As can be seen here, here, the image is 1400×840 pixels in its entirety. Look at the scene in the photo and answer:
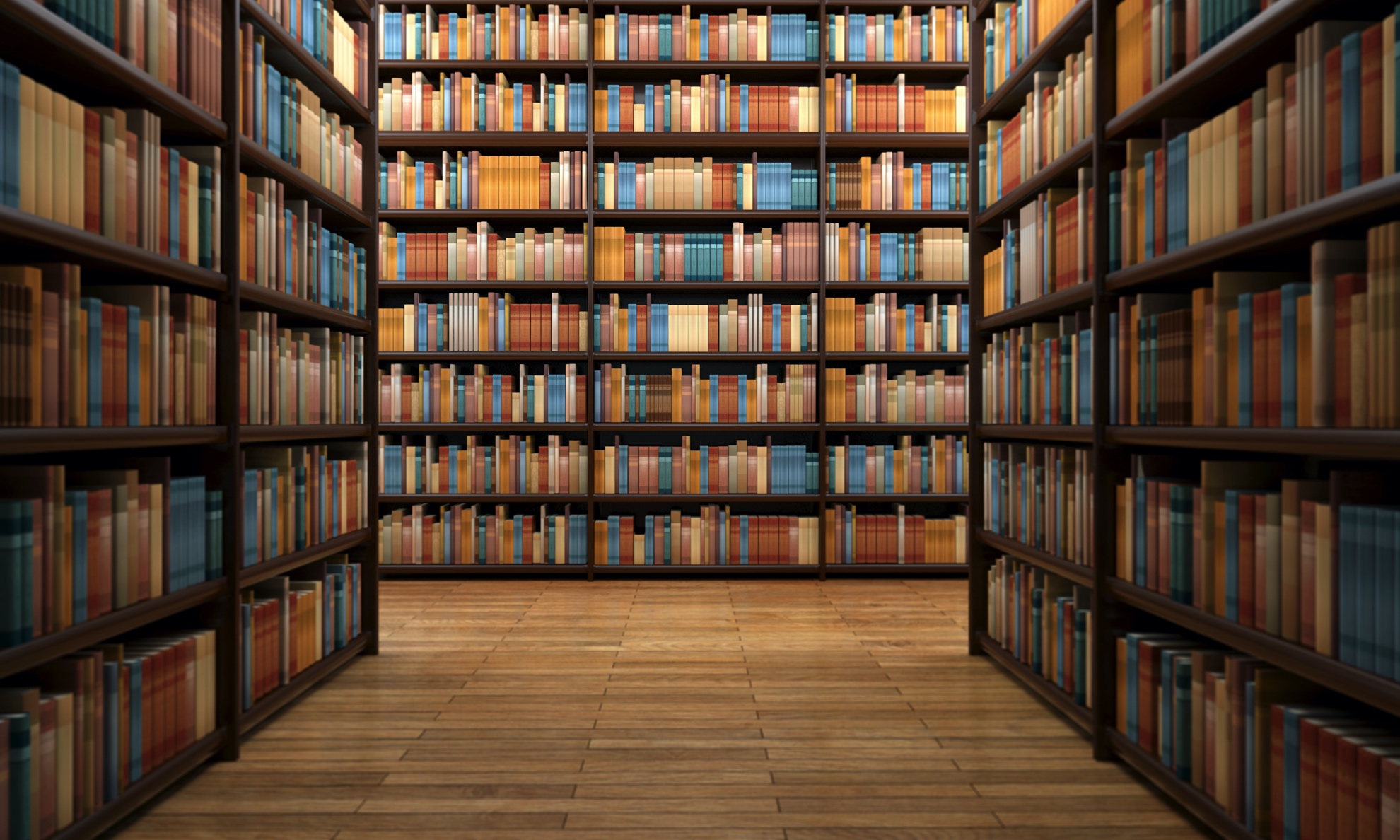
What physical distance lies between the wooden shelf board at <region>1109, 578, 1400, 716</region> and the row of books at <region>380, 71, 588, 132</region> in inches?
152

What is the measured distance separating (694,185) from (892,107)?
1171 millimetres

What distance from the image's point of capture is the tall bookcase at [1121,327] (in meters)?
1.45

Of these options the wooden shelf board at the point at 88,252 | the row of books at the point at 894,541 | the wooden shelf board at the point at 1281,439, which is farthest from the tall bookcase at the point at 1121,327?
the wooden shelf board at the point at 88,252

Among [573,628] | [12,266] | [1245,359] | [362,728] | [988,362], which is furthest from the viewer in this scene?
[573,628]

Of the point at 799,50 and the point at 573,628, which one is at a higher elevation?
the point at 799,50

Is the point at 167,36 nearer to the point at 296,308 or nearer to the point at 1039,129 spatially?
the point at 296,308

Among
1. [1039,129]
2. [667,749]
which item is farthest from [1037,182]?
[667,749]

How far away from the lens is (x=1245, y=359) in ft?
5.51

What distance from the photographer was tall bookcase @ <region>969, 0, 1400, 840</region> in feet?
4.75

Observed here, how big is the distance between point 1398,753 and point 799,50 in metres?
4.38

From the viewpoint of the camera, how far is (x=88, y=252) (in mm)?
1687

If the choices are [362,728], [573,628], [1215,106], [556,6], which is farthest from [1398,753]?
[556,6]

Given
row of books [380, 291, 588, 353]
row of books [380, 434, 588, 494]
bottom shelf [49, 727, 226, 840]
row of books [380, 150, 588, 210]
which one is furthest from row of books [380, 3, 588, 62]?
bottom shelf [49, 727, 226, 840]

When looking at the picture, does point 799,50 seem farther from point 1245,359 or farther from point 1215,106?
point 1245,359
